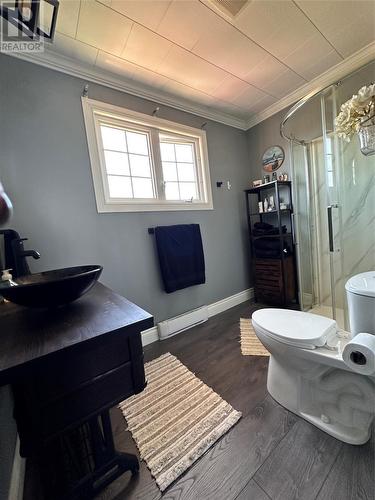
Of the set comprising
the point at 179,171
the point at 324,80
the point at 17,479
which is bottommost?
the point at 17,479

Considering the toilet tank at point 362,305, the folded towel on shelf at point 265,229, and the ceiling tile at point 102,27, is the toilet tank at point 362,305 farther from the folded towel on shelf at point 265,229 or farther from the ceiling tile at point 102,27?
the ceiling tile at point 102,27

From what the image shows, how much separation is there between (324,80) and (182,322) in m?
2.82

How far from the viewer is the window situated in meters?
1.75

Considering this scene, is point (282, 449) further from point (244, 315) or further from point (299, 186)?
point (299, 186)

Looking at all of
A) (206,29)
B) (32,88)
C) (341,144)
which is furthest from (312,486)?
(32,88)

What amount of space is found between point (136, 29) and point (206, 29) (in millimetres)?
476

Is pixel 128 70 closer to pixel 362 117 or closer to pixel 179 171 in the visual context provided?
pixel 179 171

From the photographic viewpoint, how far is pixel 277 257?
2.34m

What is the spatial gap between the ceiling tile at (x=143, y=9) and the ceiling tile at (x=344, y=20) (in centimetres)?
87

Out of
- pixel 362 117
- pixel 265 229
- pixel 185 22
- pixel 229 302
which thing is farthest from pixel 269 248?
pixel 185 22

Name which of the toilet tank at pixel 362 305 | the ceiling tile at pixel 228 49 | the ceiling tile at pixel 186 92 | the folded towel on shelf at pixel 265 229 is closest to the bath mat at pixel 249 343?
the toilet tank at pixel 362 305

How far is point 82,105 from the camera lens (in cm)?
165

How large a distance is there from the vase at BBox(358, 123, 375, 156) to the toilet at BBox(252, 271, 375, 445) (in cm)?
69

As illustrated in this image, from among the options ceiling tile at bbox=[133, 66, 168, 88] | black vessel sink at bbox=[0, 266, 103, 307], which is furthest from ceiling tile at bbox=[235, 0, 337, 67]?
black vessel sink at bbox=[0, 266, 103, 307]
